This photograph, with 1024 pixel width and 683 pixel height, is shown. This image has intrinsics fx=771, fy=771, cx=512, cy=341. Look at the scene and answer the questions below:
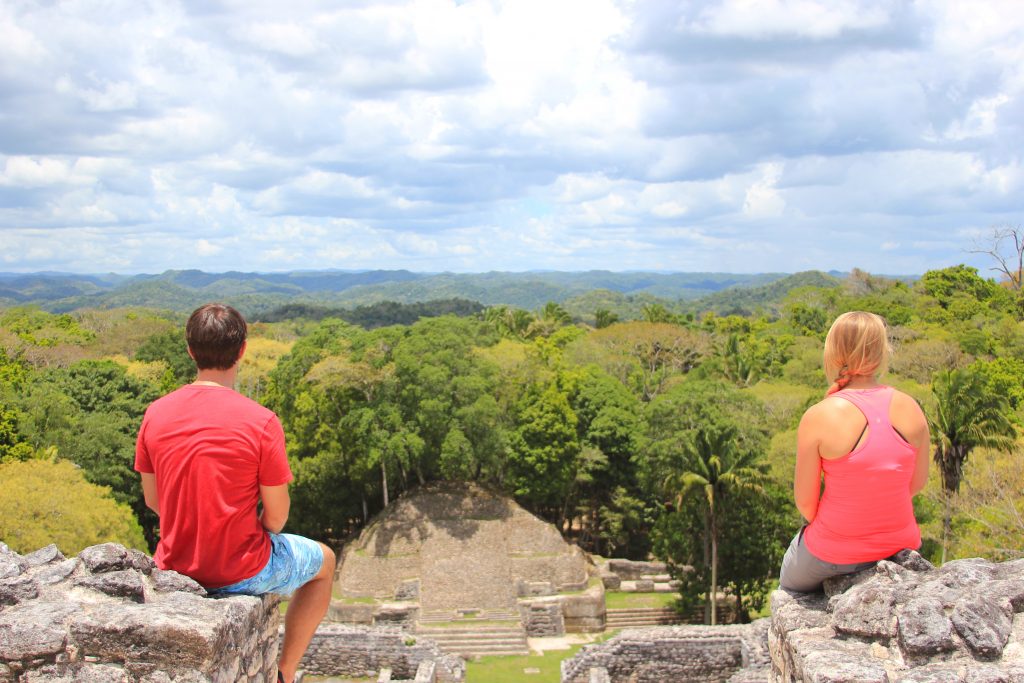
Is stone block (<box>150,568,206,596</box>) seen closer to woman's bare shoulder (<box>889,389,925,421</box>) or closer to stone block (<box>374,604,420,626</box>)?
woman's bare shoulder (<box>889,389,925,421</box>)

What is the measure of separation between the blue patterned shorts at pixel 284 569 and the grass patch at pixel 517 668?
1392 centimetres

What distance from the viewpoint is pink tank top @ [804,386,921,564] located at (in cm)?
398

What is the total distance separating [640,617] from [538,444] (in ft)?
20.1

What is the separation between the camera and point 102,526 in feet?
59.9

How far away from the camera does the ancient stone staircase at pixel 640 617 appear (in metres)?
21.4

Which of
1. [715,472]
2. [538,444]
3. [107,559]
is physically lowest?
[538,444]

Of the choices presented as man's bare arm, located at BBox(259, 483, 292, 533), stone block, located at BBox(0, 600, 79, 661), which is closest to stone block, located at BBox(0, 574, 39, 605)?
stone block, located at BBox(0, 600, 79, 661)

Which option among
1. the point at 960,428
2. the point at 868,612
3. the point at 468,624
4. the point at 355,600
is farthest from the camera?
the point at 355,600

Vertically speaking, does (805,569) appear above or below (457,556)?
above

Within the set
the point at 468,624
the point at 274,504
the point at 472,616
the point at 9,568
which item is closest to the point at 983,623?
the point at 274,504

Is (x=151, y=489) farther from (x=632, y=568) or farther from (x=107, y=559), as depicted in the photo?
(x=632, y=568)

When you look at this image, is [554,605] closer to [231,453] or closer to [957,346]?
[231,453]

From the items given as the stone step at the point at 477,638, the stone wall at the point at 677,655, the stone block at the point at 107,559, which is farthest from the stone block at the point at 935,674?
the stone step at the point at 477,638

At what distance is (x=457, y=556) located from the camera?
22.1 metres
